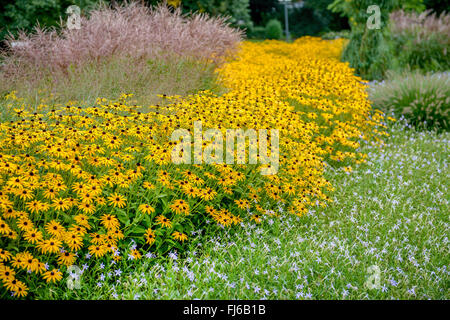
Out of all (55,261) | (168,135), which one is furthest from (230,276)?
(168,135)

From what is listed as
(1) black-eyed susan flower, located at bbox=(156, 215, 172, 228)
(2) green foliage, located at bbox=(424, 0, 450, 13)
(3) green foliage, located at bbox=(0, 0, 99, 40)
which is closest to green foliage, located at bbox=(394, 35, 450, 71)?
(3) green foliage, located at bbox=(0, 0, 99, 40)

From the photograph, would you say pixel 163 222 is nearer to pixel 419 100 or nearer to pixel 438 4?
pixel 419 100

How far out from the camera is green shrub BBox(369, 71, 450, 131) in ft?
23.4

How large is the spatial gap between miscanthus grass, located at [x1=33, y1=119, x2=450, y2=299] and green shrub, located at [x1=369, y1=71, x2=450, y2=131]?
10.4ft

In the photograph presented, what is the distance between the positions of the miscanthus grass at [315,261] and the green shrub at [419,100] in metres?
3.17

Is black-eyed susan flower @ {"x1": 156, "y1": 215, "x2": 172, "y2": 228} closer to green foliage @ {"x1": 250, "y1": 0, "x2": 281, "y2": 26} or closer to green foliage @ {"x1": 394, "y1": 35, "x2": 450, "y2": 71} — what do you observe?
green foliage @ {"x1": 394, "y1": 35, "x2": 450, "y2": 71}

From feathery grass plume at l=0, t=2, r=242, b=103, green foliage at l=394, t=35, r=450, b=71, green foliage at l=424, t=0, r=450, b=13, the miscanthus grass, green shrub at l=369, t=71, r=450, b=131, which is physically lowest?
the miscanthus grass

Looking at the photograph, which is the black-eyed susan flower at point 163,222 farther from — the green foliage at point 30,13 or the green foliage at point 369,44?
the green foliage at point 30,13

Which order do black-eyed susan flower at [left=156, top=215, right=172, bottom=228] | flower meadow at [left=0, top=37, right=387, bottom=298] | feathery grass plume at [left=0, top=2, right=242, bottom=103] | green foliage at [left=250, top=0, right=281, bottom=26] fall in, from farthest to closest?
1. green foliage at [left=250, top=0, right=281, bottom=26]
2. feathery grass plume at [left=0, top=2, right=242, bottom=103]
3. black-eyed susan flower at [left=156, top=215, right=172, bottom=228]
4. flower meadow at [left=0, top=37, right=387, bottom=298]

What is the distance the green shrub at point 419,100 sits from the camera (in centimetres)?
713

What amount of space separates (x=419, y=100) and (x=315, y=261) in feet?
17.6

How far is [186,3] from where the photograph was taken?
18.6 meters

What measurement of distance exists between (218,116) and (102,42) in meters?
3.47
